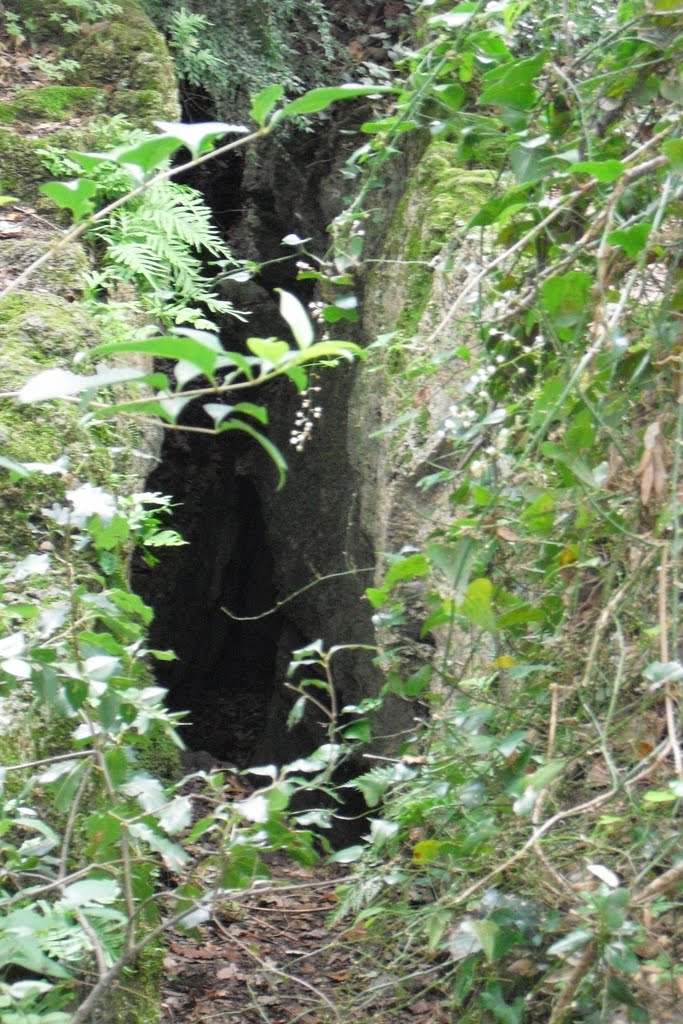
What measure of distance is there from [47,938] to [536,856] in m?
0.96

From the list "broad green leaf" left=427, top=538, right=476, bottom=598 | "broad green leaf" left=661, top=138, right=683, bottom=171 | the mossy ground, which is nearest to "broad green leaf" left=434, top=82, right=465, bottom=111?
"broad green leaf" left=661, top=138, right=683, bottom=171

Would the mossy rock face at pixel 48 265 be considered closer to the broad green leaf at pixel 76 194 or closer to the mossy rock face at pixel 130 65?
the mossy rock face at pixel 130 65

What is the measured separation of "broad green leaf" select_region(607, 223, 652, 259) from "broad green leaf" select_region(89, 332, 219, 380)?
75 cm

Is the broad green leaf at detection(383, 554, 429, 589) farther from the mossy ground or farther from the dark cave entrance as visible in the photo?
the dark cave entrance

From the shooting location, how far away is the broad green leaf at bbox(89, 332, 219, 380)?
85cm

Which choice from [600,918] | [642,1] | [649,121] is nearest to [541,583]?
[600,918]

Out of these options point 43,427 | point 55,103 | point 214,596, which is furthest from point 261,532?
point 43,427

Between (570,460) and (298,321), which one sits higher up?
(298,321)

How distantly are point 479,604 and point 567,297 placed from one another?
0.46 metres

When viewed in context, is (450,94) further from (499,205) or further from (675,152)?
(675,152)

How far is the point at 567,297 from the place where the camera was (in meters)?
1.40

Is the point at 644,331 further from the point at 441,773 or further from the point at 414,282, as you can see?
the point at 414,282

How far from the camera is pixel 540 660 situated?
66.7 inches

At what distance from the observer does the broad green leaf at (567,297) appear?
139cm
